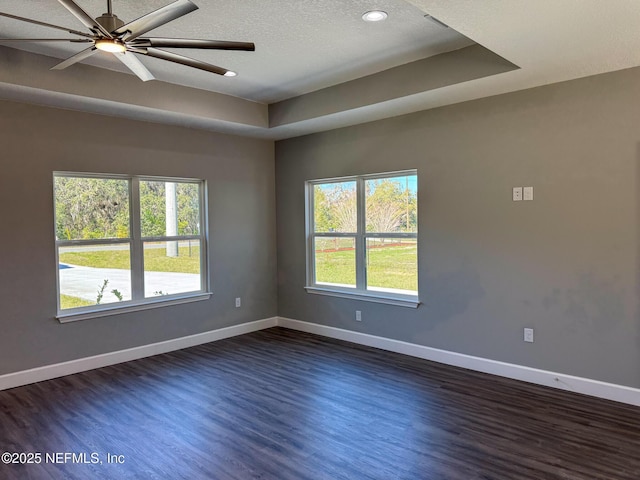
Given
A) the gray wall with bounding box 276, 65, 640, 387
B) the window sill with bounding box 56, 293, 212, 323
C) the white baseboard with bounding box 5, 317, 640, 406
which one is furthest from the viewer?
the window sill with bounding box 56, 293, 212, 323

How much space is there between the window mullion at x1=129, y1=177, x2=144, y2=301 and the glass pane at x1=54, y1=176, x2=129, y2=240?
0.19ft

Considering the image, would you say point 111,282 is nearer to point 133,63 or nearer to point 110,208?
point 110,208

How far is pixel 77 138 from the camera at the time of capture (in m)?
4.16

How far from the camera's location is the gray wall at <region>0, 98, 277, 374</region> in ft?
12.6

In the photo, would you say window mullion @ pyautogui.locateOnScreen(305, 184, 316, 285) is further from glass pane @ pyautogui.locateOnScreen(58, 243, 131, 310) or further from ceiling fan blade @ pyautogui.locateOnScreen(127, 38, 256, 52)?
ceiling fan blade @ pyautogui.locateOnScreen(127, 38, 256, 52)

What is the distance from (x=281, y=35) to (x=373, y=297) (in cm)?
286

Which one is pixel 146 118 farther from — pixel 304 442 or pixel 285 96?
pixel 304 442

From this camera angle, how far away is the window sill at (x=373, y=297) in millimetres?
4562

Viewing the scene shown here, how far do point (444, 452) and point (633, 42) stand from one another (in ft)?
9.29

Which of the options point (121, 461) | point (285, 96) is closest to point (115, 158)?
point (285, 96)

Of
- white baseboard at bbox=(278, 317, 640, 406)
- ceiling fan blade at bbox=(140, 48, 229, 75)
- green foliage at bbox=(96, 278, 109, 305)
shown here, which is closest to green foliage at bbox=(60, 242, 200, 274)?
green foliage at bbox=(96, 278, 109, 305)

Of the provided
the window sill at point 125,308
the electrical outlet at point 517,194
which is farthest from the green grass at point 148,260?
the electrical outlet at point 517,194

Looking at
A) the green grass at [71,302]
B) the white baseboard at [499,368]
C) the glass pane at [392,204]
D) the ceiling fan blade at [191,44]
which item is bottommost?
the white baseboard at [499,368]

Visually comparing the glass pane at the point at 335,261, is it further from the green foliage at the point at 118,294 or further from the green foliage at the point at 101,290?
the green foliage at the point at 101,290
